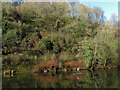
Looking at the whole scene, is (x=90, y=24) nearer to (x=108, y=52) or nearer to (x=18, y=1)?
(x=108, y=52)

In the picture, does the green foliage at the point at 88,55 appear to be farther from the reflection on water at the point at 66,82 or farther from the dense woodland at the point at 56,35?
the reflection on water at the point at 66,82

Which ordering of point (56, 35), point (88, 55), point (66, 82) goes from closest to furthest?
point (66, 82) < point (88, 55) < point (56, 35)

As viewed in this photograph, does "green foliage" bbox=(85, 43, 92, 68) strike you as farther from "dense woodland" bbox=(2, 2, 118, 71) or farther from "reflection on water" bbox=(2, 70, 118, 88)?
"reflection on water" bbox=(2, 70, 118, 88)

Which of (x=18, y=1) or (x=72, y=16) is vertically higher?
(x=18, y=1)

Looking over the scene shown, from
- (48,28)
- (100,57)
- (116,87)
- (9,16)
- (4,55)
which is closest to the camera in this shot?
(116,87)

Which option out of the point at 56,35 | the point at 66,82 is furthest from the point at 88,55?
the point at 66,82

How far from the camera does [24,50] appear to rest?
83.0 ft

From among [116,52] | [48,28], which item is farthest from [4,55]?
[116,52]

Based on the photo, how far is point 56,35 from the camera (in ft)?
87.2

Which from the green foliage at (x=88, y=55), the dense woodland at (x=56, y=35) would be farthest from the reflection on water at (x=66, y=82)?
the dense woodland at (x=56, y=35)

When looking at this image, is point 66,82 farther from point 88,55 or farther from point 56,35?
point 56,35

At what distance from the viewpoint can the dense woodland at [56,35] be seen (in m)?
21.5

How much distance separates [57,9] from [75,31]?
580 centimetres

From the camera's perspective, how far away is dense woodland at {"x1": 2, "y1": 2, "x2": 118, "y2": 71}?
21.5 metres
